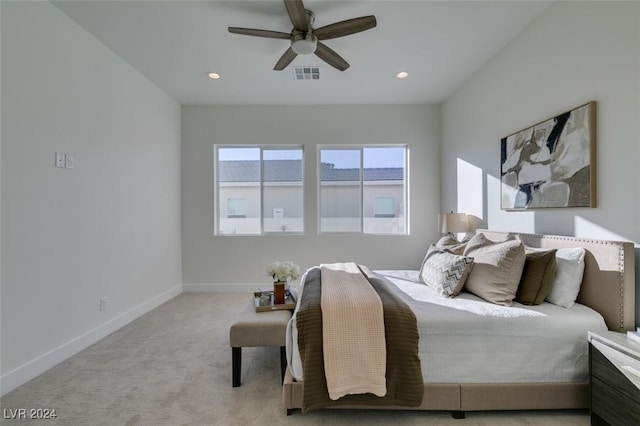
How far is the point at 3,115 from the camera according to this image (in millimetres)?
1938

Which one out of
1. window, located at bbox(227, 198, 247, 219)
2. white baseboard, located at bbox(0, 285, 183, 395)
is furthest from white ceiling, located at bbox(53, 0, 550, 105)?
white baseboard, located at bbox(0, 285, 183, 395)

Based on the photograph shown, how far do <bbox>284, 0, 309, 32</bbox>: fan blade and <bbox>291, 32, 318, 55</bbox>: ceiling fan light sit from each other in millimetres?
64

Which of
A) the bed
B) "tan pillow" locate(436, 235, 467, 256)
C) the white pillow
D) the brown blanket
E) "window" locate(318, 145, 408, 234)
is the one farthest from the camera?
"window" locate(318, 145, 408, 234)

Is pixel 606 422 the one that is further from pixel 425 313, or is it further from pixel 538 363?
pixel 425 313

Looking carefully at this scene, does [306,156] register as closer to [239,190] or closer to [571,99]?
[239,190]

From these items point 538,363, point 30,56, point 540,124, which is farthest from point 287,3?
point 538,363

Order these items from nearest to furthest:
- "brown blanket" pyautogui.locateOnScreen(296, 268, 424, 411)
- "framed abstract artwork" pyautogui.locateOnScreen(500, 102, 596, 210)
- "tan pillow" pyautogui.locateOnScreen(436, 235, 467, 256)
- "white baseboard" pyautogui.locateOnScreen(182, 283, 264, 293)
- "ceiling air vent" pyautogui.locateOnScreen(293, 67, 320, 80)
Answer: "brown blanket" pyautogui.locateOnScreen(296, 268, 424, 411) < "framed abstract artwork" pyautogui.locateOnScreen(500, 102, 596, 210) < "tan pillow" pyautogui.locateOnScreen(436, 235, 467, 256) < "ceiling air vent" pyautogui.locateOnScreen(293, 67, 320, 80) < "white baseboard" pyautogui.locateOnScreen(182, 283, 264, 293)

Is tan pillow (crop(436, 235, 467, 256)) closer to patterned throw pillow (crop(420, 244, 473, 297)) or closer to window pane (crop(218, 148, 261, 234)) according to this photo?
patterned throw pillow (crop(420, 244, 473, 297))

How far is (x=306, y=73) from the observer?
11.0ft

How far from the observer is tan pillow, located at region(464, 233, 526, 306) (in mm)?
1961

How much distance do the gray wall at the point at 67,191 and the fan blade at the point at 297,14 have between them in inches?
78.3

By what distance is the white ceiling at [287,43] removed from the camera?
2336 millimetres

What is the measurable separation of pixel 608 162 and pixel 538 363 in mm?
1397

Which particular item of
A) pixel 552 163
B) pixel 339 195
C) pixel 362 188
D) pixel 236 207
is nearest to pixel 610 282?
pixel 552 163
